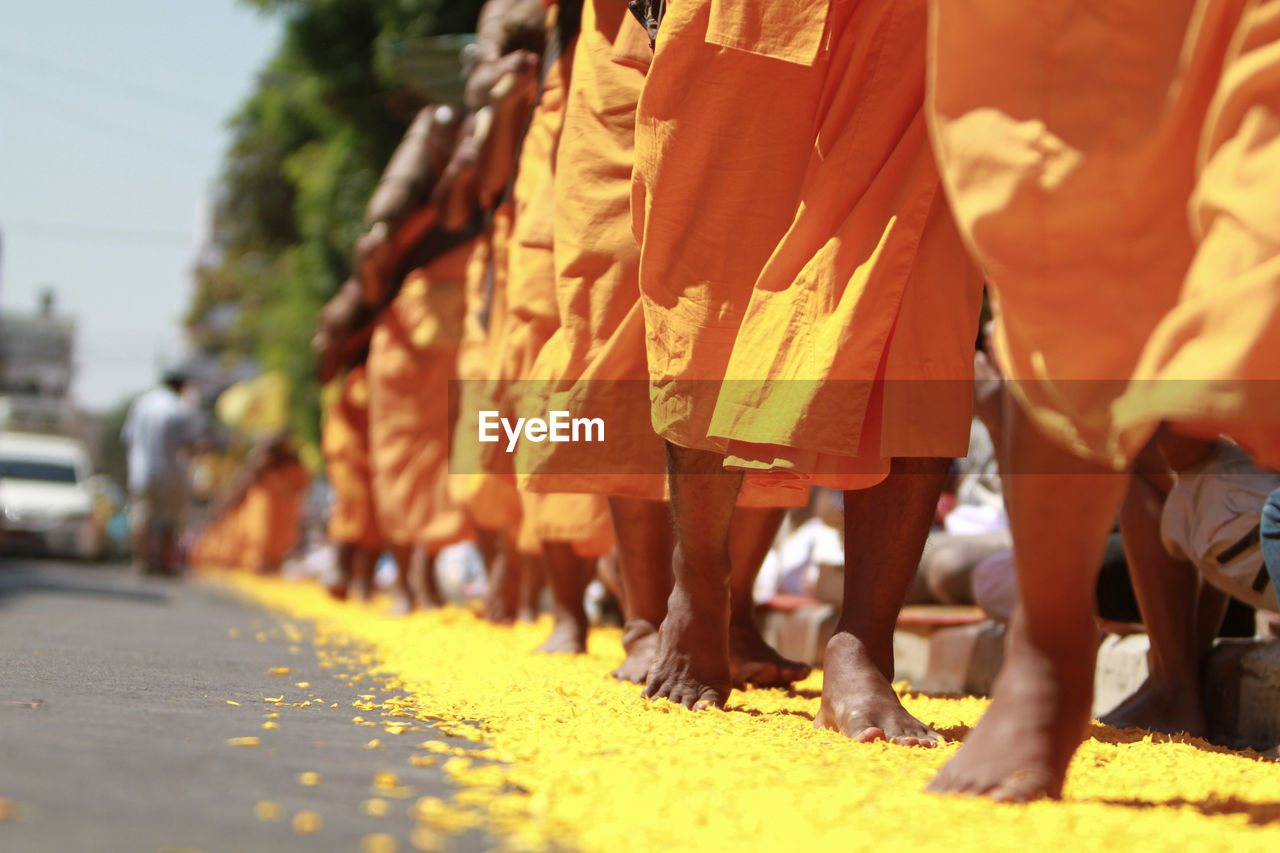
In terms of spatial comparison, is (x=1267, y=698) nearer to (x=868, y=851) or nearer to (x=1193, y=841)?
(x=1193, y=841)

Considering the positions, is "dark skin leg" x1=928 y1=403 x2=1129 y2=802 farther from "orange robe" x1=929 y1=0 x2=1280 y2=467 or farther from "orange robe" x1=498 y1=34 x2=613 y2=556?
"orange robe" x1=498 y1=34 x2=613 y2=556

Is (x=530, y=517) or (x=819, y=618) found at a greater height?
(x=530, y=517)

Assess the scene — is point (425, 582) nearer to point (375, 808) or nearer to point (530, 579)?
point (530, 579)

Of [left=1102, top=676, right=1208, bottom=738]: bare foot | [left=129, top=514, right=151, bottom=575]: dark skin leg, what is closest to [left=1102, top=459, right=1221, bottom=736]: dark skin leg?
[left=1102, top=676, right=1208, bottom=738]: bare foot

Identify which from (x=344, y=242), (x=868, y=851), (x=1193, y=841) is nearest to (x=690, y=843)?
(x=868, y=851)

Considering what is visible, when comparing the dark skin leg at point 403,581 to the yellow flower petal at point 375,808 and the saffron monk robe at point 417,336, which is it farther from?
the yellow flower petal at point 375,808

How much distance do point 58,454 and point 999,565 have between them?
825 inches

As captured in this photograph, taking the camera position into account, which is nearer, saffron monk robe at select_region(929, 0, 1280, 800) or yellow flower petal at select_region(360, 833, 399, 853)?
yellow flower petal at select_region(360, 833, 399, 853)

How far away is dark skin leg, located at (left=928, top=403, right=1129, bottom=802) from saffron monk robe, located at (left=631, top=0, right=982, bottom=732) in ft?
1.65

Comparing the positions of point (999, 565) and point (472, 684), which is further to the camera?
point (999, 565)

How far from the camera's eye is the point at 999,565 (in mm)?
3859

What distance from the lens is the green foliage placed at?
13.5 m

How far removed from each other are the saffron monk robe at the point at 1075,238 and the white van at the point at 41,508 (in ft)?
64.1

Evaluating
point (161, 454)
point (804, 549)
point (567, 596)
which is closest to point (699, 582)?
point (567, 596)
